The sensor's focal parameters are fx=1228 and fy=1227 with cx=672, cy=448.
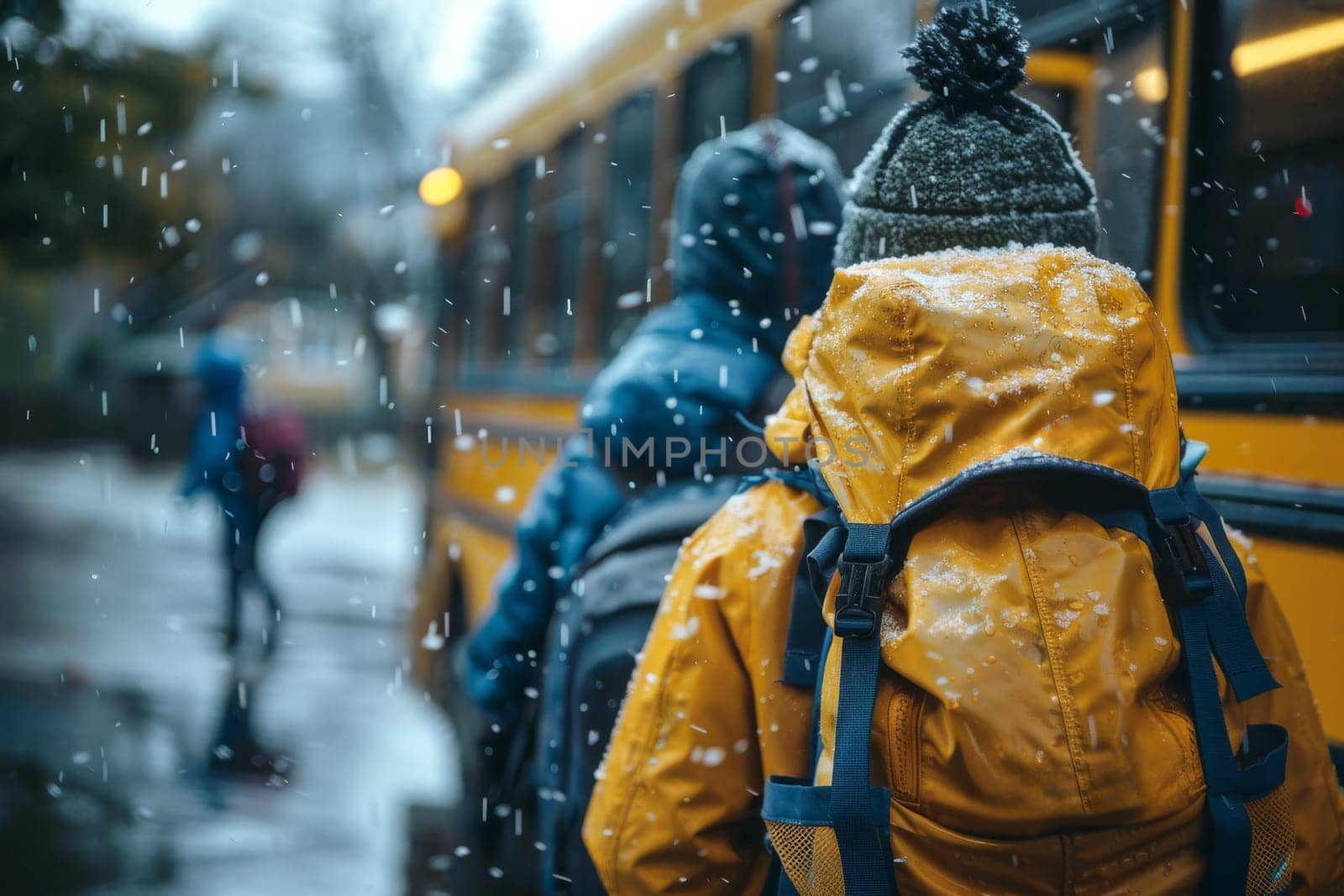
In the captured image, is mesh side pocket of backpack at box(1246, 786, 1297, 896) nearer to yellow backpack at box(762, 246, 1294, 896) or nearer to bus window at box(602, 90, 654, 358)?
yellow backpack at box(762, 246, 1294, 896)

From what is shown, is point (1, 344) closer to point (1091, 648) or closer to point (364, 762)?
point (364, 762)

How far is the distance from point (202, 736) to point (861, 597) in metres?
4.79

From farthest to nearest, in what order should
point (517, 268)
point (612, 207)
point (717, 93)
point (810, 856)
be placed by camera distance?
point (517, 268)
point (612, 207)
point (717, 93)
point (810, 856)

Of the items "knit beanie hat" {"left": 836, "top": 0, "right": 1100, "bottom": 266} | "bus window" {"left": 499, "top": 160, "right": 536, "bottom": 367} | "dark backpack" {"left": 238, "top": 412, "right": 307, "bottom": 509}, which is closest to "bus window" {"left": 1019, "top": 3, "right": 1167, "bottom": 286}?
"knit beanie hat" {"left": 836, "top": 0, "right": 1100, "bottom": 266}

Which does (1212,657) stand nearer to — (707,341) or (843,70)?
(707,341)

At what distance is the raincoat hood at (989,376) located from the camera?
126 cm

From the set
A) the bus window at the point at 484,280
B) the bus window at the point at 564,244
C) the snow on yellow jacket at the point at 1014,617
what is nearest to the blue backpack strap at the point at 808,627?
the snow on yellow jacket at the point at 1014,617

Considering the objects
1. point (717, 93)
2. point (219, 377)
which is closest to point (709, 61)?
point (717, 93)

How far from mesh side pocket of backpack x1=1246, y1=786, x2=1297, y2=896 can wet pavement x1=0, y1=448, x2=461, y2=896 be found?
3.00m

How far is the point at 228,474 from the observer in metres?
7.21

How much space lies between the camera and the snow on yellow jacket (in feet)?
3.85

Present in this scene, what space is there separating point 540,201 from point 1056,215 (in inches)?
181

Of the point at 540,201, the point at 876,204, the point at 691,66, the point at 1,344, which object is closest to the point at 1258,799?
the point at 876,204

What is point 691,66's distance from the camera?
4316 mm
